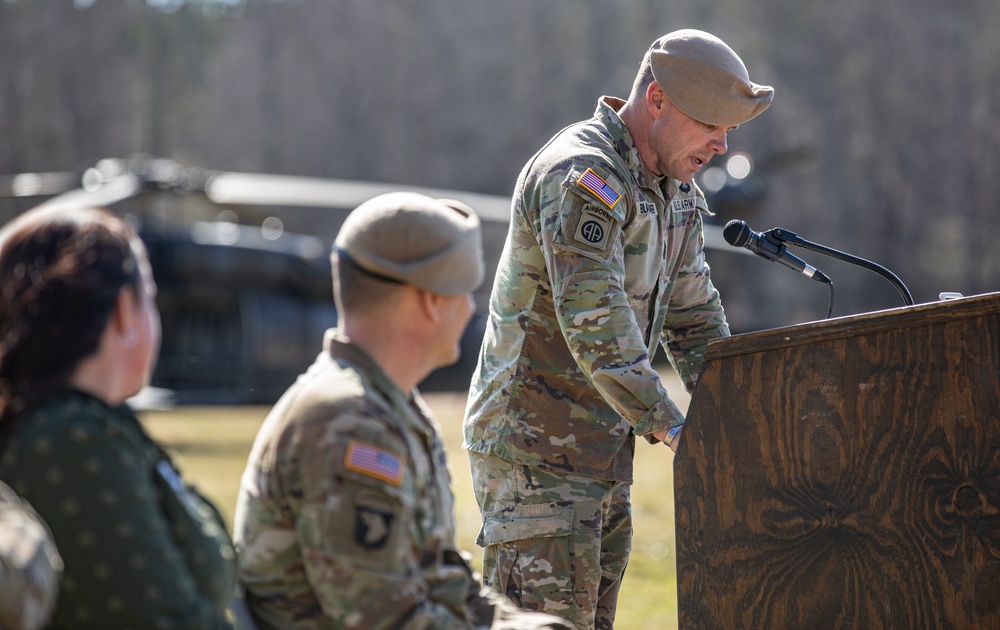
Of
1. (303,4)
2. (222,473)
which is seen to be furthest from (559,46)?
(222,473)

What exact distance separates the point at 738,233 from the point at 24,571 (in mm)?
1845

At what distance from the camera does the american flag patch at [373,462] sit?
Answer: 5.72 feet

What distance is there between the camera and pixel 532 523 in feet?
9.09

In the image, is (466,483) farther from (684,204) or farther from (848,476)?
(848,476)

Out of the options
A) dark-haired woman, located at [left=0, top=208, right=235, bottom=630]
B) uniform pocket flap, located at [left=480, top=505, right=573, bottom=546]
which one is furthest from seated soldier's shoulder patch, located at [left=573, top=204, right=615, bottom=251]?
dark-haired woman, located at [left=0, top=208, right=235, bottom=630]

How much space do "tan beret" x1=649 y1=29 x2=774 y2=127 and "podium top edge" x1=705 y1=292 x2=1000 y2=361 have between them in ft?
1.93

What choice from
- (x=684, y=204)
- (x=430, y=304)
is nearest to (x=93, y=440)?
(x=430, y=304)

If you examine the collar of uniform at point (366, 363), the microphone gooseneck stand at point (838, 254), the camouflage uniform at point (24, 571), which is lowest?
the camouflage uniform at point (24, 571)

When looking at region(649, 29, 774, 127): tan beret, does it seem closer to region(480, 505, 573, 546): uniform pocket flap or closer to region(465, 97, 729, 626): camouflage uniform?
region(465, 97, 729, 626): camouflage uniform

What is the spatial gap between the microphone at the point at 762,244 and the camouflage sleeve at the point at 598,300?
285mm

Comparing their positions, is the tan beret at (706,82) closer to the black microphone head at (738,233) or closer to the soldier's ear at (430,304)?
the black microphone head at (738,233)

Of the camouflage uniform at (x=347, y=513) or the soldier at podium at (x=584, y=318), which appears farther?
the soldier at podium at (x=584, y=318)

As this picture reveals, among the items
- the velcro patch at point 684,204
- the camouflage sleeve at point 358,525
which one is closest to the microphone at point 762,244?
the velcro patch at point 684,204

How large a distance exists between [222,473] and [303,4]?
48829 mm
